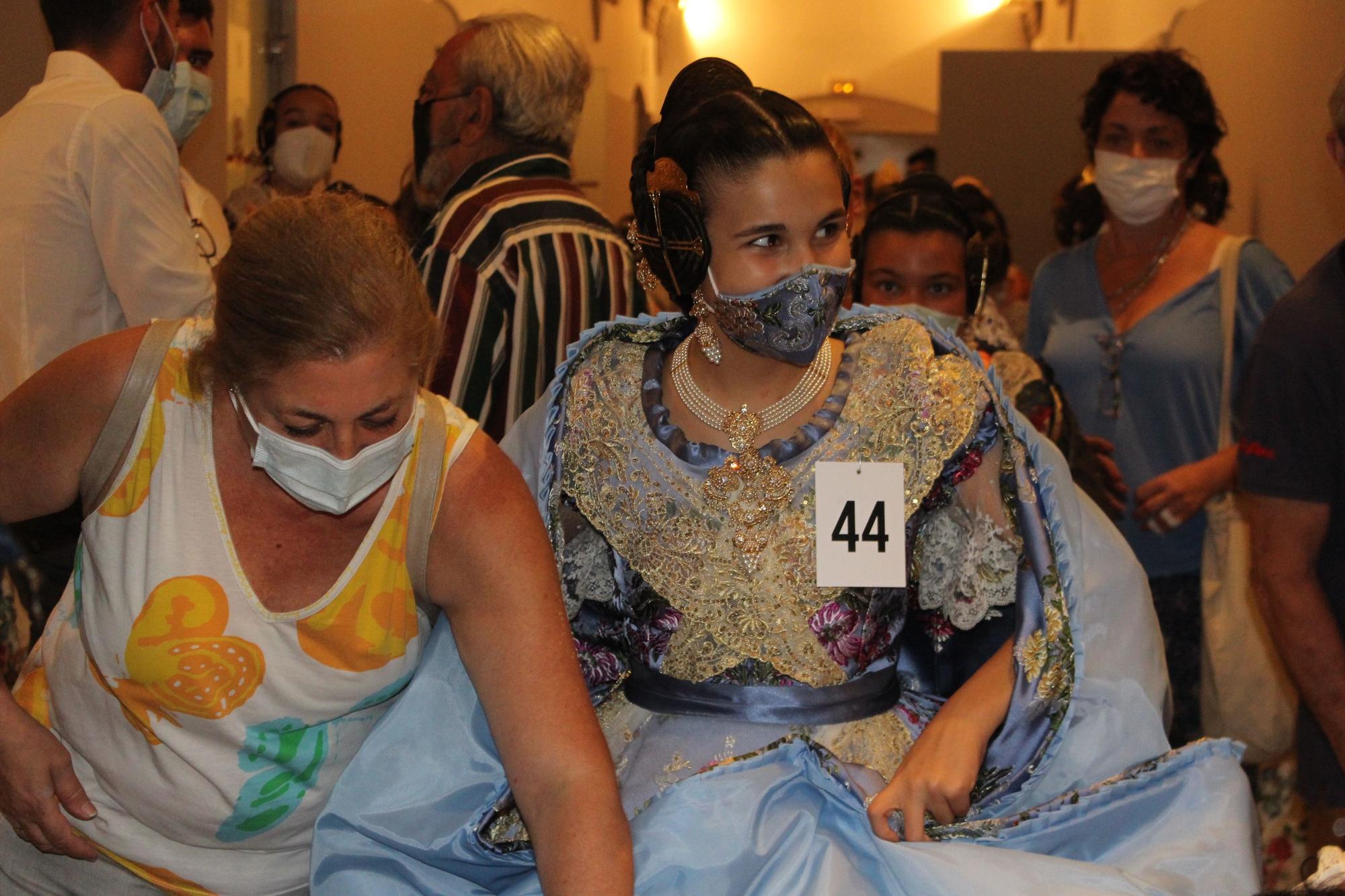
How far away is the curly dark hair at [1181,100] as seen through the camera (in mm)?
3244

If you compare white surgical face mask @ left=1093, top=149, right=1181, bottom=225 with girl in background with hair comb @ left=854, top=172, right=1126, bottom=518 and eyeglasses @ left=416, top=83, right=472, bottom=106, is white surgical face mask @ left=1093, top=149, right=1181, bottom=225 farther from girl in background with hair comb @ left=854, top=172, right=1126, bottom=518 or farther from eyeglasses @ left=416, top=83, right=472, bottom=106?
eyeglasses @ left=416, top=83, right=472, bottom=106

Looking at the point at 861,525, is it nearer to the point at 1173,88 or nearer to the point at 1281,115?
the point at 1173,88

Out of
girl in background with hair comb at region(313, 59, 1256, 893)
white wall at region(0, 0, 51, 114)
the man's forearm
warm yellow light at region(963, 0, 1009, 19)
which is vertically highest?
warm yellow light at region(963, 0, 1009, 19)

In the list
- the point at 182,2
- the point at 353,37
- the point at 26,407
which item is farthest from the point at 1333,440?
the point at 353,37

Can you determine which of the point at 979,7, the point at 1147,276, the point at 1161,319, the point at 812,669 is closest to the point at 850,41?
the point at 979,7

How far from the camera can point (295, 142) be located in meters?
4.23

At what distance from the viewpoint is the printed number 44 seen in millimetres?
1880

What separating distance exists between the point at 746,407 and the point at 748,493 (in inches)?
5.3

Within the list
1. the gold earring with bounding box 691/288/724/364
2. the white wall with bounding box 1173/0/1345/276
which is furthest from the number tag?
the white wall with bounding box 1173/0/1345/276

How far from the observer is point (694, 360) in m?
2.05

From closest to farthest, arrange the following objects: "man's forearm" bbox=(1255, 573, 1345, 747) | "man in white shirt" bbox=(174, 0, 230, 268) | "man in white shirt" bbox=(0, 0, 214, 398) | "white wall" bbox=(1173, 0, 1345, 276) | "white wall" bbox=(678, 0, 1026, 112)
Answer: "man's forearm" bbox=(1255, 573, 1345, 747) < "man in white shirt" bbox=(0, 0, 214, 398) < "man in white shirt" bbox=(174, 0, 230, 268) < "white wall" bbox=(1173, 0, 1345, 276) < "white wall" bbox=(678, 0, 1026, 112)

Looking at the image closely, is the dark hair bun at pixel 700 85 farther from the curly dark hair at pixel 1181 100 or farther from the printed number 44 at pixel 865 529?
the curly dark hair at pixel 1181 100

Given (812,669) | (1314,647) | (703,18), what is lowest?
(1314,647)

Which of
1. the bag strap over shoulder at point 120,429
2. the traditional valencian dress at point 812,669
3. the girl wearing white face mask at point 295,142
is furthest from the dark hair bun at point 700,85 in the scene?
the girl wearing white face mask at point 295,142
